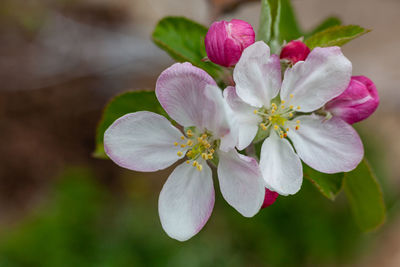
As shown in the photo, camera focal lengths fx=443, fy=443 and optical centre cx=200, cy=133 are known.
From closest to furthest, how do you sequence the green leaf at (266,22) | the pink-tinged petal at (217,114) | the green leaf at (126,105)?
1. the pink-tinged petal at (217,114)
2. the green leaf at (266,22)
3. the green leaf at (126,105)

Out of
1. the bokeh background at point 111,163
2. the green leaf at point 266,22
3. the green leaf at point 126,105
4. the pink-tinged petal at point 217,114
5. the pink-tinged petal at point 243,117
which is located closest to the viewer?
the pink-tinged petal at point 217,114

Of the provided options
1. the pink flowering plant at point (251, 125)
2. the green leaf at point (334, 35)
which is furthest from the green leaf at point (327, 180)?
the green leaf at point (334, 35)

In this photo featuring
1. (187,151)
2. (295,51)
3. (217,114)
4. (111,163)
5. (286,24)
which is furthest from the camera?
(111,163)

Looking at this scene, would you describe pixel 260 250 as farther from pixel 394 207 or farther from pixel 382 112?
pixel 382 112

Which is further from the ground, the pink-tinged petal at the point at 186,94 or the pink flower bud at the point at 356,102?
the pink-tinged petal at the point at 186,94

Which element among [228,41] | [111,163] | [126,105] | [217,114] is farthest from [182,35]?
[111,163]

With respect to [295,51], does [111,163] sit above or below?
below

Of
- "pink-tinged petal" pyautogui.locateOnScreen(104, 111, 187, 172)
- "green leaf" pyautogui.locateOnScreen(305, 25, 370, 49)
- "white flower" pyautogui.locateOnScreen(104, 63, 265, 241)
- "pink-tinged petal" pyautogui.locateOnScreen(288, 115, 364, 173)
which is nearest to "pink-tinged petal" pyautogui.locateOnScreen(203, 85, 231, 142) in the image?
"white flower" pyautogui.locateOnScreen(104, 63, 265, 241)

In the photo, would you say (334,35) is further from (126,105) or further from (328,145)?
(126,105)

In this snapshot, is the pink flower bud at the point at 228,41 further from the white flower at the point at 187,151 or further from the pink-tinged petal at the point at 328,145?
the pink-tinged petal at the point at 328,145
